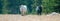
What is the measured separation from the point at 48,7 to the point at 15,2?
1.70 m

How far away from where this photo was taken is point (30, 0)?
7141 mm

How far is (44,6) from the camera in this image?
636cm

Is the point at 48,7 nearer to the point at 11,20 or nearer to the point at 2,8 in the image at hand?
the point at 2,8

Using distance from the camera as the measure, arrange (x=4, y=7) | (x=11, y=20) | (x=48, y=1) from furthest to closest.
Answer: (x=4, y=7) → (x=48, y=1) → (x=11, y=20)

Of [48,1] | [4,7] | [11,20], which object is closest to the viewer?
[11,20]

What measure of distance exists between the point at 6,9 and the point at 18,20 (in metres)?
5.28

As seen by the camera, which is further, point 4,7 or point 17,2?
point 4,7

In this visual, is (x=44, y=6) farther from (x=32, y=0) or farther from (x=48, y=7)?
(x=32, y=0)

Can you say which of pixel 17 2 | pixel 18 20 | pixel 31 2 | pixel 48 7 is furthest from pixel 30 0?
pixel 18 20

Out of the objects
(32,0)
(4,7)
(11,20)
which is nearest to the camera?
(11,20)

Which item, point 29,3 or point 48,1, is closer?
point 48,1

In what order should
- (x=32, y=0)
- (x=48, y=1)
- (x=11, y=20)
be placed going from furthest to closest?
1. (x=32, y=0)
2. (x=48, y=1)
3. (x=11, y=20)

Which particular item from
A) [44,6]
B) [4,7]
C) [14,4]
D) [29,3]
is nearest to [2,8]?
[4,7]

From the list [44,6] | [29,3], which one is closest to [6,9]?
[29,3]
